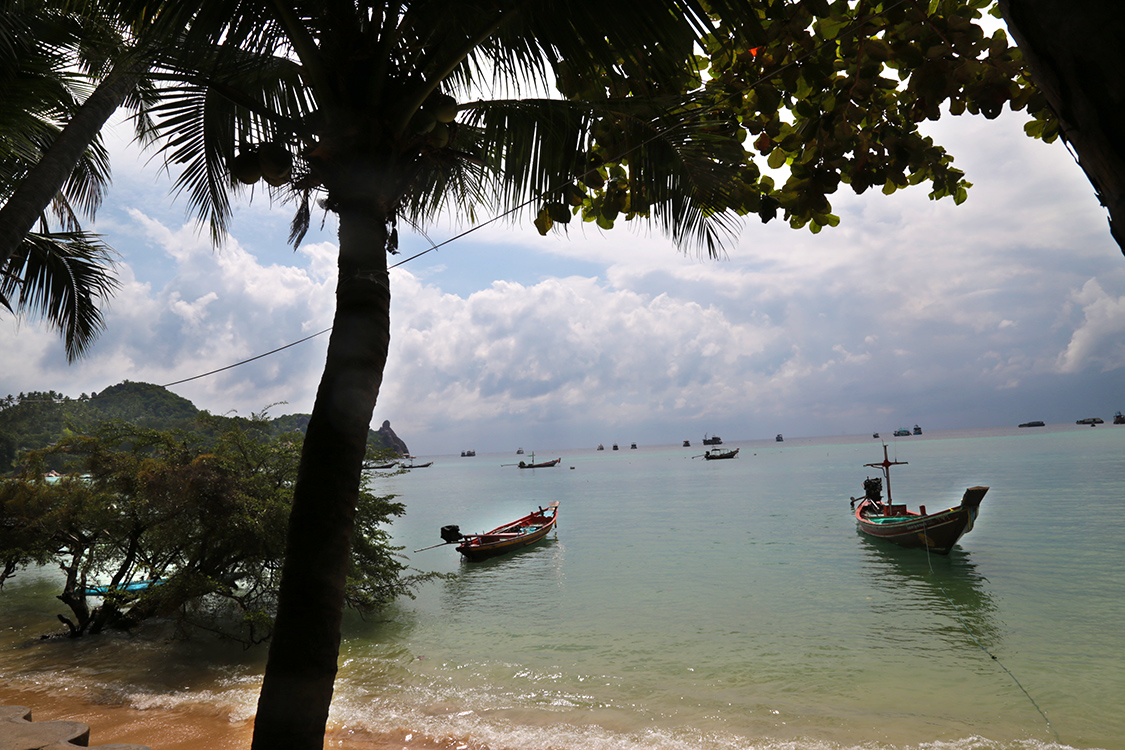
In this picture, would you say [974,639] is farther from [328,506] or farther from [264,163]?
[264,163]

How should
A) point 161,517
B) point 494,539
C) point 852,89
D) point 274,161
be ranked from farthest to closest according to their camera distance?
point 494,539, point 161,517, point 274,161, point 852,89

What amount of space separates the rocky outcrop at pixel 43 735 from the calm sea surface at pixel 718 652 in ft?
10.9

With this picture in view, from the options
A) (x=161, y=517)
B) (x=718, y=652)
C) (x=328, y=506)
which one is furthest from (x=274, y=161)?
(x=718, y=652)

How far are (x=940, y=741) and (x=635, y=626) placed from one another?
7.14 meters

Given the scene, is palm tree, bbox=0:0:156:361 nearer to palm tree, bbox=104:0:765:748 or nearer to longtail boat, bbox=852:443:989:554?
palm tree, bbox=104:0:765:748

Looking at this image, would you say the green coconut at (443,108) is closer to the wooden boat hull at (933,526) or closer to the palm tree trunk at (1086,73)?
the palm tree trunk at (1086,73)

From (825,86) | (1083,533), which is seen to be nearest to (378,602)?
(825,86)

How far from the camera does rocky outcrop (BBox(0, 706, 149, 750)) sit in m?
4.92

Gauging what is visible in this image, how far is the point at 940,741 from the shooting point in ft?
26.0

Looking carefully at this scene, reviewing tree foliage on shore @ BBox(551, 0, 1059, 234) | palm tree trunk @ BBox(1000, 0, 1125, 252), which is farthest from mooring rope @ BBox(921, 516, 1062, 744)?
palm tree trunk @ BBox(1000, 0, 1125, 252)

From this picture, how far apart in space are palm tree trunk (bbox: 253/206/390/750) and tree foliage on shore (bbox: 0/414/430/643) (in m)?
9.22

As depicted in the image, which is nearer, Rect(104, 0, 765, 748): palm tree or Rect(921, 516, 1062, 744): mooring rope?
Rect(104, 0, 765, 748): palm tree

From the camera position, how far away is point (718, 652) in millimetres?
12031

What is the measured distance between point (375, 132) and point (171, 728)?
8640 millimetres
